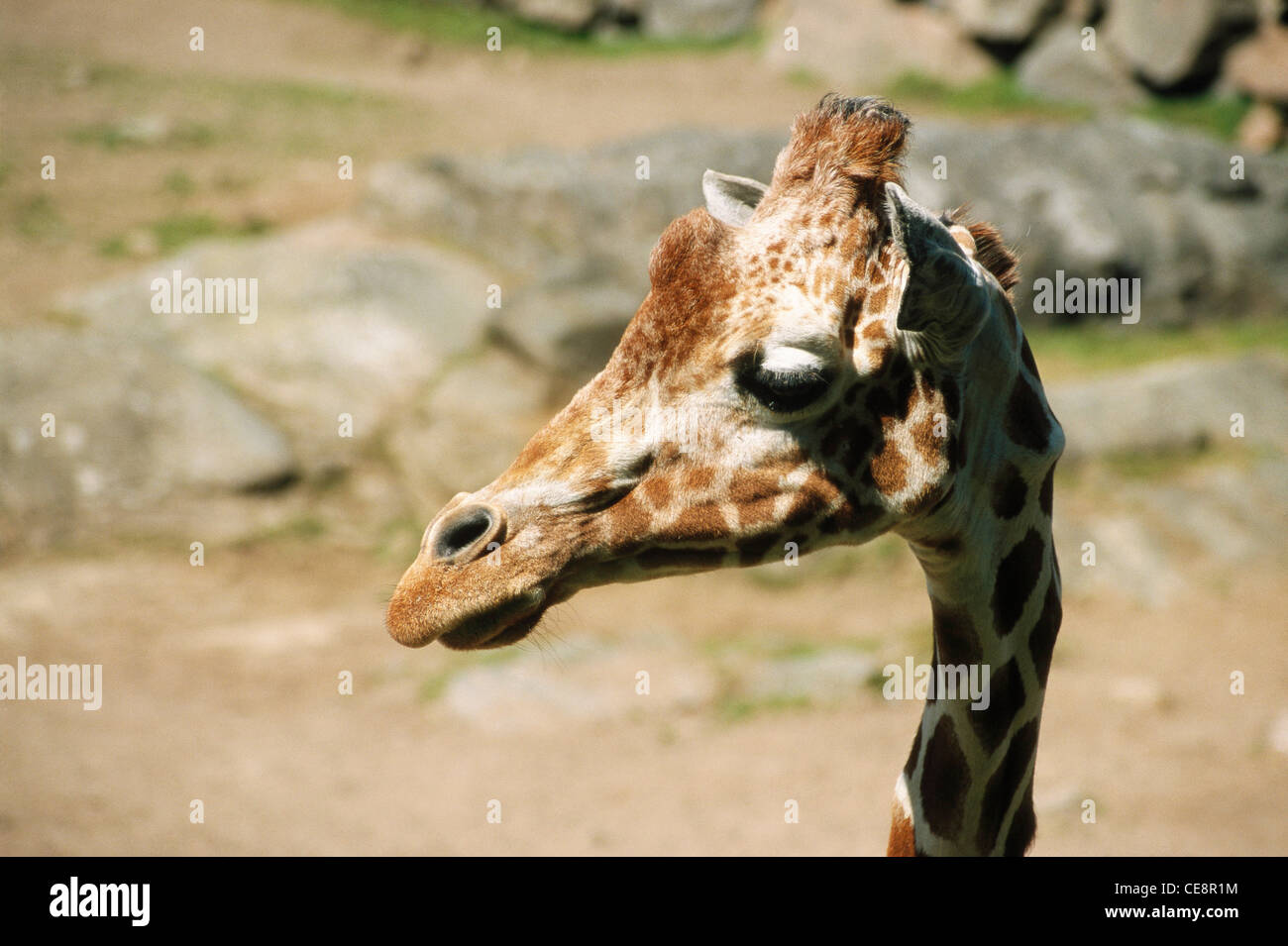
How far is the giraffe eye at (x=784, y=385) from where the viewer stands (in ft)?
7.93

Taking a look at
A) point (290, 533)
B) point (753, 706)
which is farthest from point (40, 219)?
point (753, 706)

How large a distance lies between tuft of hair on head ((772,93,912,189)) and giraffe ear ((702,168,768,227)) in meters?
0.22

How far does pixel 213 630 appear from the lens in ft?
26.7

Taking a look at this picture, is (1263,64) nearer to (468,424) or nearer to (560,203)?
(560,203)

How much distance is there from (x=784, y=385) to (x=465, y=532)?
69 centimetres

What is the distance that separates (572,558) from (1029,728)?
115cm

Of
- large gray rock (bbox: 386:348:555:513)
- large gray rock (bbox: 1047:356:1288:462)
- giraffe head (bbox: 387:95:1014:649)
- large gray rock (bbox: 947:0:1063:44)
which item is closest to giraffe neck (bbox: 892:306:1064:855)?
giraffe head (bbox: 387:95:1014:649)

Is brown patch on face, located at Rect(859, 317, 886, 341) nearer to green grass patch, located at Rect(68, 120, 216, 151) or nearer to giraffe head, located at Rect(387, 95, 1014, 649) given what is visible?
giraffe head, located at Rect(387, 95, 1014, 649)

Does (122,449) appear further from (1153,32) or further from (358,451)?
(1153,32)

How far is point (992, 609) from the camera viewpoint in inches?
107

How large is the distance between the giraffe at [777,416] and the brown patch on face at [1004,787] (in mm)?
509

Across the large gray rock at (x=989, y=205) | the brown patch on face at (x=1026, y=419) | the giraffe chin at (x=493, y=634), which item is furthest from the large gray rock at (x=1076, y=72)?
the giraffe chin at (x=493, y=634)

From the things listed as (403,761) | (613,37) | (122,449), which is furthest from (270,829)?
(613,37)

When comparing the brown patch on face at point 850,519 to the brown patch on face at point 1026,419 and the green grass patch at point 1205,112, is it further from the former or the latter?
the green grass patch at point 1205,112
